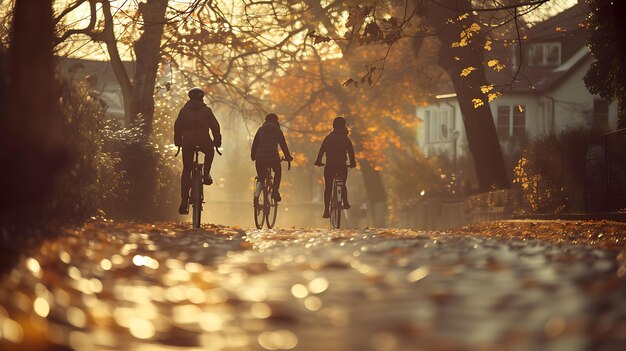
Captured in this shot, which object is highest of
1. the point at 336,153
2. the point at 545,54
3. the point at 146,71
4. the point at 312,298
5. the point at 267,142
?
the point at 545,54

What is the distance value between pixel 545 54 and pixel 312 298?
187 ft

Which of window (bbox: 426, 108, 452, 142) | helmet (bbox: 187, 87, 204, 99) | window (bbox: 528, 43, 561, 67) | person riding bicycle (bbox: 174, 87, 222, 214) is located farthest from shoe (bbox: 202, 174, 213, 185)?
window (bbox: 426, 108, 452, 142)

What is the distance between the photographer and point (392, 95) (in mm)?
45562

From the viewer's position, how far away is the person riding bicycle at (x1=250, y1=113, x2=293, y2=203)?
2005 centimetres

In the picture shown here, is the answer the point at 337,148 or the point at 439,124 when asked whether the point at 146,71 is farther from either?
the point at 439,124

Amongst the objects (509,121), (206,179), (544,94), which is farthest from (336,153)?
(509,121)

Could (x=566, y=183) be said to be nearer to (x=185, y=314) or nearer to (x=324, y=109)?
(x=185, y=314)

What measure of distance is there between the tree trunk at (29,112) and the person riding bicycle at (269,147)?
718 cm

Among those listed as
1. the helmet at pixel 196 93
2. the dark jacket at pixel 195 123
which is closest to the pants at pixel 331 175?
the dark jacket at pixel 195 123

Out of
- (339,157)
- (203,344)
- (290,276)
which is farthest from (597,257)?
(339,157)

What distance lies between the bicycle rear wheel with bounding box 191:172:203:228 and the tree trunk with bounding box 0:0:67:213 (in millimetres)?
4070

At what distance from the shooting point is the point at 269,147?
20.2m

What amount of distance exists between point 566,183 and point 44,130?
553 inches

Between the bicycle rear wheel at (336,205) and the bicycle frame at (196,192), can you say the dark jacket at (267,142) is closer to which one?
the bicycle rear wheel at (336,205)
